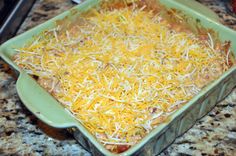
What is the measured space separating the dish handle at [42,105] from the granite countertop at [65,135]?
15 cm

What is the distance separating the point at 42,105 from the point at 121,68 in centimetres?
24

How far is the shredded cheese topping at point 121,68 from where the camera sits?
84 cm

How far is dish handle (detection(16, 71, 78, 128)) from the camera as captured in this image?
2.54 feet

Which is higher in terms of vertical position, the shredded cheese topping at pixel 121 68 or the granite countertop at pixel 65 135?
the shredded cheese topping at pixel 121 68

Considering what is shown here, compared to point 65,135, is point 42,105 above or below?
above

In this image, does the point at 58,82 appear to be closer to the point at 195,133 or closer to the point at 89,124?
the point at 89,124

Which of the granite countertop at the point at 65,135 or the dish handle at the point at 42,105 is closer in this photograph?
the dish handle at the point at 42,105

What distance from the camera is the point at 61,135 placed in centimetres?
96

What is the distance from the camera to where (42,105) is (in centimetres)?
81

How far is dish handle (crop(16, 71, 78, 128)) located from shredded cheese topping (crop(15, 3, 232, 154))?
6cm

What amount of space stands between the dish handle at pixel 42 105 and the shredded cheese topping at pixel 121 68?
0.19 ft

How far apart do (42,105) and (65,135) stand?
0.56 feet

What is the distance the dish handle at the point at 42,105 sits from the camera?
774 mm

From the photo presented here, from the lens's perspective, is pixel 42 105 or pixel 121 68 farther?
pixel 121 68
